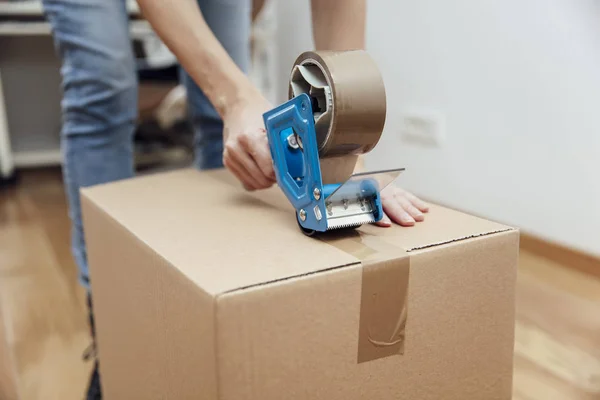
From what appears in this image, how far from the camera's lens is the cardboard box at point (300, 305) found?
530mm

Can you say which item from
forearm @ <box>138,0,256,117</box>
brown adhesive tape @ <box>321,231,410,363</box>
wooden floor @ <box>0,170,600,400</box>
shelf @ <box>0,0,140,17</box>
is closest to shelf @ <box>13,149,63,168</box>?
shelf @ <box>0,0,140,17</box>

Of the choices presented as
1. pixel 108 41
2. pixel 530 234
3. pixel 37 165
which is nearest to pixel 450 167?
pixel 530 234

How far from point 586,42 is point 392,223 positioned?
91 cm

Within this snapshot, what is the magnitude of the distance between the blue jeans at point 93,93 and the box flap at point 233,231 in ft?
0.44

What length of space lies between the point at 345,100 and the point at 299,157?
0.36ft

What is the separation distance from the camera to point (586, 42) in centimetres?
133

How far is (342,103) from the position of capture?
22.7 inches

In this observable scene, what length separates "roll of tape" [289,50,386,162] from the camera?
0.58 meters

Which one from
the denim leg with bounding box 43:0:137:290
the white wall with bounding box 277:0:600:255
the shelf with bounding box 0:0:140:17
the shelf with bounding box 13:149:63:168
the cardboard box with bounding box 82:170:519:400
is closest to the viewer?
the cardboard box with bounding box 82:170:519:400

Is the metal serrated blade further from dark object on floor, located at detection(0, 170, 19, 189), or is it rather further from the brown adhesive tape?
dark object on floor, located at detection(0, 170, 19, 189)

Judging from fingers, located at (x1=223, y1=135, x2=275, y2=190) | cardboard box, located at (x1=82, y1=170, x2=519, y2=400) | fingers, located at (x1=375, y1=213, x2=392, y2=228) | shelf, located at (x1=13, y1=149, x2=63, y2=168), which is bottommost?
shelf, located at (x1=13, y1=149, x2=63, y2=168)

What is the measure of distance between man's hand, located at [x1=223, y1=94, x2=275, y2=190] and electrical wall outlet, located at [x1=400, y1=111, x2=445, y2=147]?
1089 mm

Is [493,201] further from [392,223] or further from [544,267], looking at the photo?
[392,223]

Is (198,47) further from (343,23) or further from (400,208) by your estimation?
(400,208)
